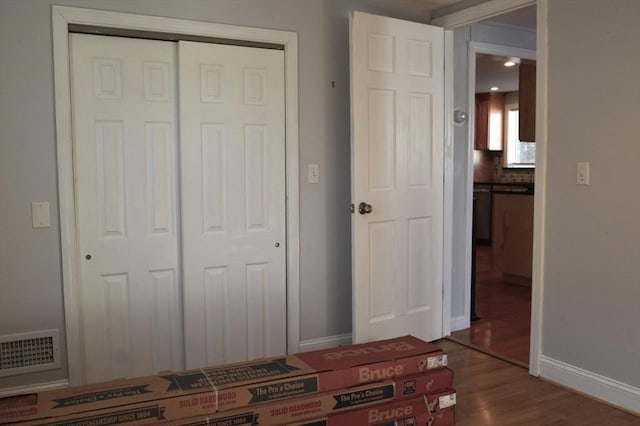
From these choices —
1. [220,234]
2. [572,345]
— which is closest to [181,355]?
[220,234]

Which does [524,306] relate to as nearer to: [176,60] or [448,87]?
[448,87]

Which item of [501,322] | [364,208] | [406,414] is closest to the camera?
[406,414]

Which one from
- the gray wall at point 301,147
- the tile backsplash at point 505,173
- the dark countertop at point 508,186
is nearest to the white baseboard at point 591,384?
the gray wall at point 301,147

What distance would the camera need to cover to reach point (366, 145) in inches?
133

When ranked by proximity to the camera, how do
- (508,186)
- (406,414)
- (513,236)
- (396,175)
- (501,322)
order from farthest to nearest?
(508,186), (513,236), (501,322), (396,175), (406,414)

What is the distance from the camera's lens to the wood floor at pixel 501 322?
145 inches

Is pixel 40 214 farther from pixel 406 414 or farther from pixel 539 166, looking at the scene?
pixel 539 166

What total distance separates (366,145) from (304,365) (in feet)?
5.67

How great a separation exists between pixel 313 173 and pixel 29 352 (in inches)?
74.3

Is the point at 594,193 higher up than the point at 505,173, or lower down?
lower down

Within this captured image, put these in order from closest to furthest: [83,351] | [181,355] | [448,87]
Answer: [83,351] < [181,355] < [448,87]

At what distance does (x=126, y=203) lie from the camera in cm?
293

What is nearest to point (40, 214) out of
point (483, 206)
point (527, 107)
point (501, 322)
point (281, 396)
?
point (281, 396)

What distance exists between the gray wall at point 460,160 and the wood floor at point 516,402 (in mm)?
812
